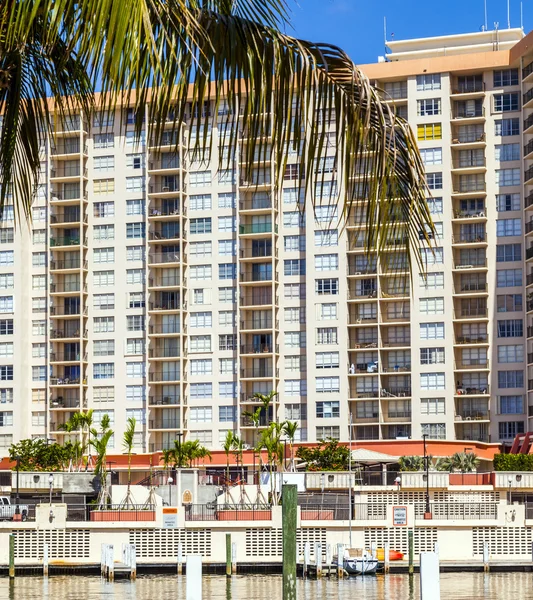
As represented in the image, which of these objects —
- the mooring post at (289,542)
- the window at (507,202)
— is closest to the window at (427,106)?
the window at (507,202)

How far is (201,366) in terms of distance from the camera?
12369cm

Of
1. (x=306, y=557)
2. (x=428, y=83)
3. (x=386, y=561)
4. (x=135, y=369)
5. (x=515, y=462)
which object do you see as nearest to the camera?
(x=306, y=557)

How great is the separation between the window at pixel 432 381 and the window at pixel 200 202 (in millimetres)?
27665

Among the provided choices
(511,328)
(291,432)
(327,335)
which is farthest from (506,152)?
(291,432)

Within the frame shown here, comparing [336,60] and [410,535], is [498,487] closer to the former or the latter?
[410,535]

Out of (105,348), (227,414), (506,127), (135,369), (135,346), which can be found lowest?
(227,414)

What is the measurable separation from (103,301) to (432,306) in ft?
110

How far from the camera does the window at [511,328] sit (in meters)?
116

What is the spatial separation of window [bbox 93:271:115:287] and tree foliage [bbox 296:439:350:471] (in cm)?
2885

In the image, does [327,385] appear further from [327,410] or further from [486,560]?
[486,560]

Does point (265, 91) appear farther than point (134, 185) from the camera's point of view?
No

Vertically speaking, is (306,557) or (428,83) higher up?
(428,83)

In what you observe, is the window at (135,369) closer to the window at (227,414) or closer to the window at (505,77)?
the window at (227,414)

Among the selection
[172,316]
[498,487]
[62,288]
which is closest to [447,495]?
[498,487]
